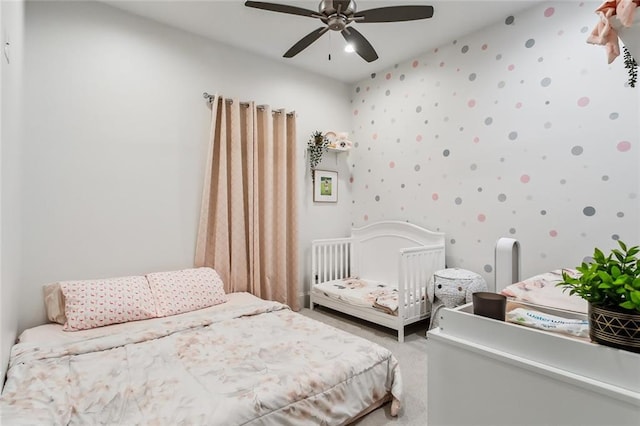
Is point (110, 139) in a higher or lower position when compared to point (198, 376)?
higher

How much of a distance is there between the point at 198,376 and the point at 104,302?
3.84 ft

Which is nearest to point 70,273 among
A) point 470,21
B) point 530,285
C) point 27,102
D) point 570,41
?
point 27,102

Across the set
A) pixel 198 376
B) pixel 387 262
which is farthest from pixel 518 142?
pixel 198 376

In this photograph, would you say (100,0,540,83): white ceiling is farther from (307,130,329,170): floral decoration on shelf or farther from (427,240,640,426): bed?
(427,240,640,426): bed

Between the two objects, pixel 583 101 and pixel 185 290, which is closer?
pixel 583 101

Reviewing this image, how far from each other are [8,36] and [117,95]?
1.21m

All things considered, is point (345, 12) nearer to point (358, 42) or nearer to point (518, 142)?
point (358, 42)

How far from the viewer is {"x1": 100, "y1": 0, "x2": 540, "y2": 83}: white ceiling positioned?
2.60m

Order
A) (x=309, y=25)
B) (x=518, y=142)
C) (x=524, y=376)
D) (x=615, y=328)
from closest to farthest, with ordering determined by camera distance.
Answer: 1. (x=615, y=328)
2. (x=524, y=376)
3. (x=518, y=142)
4. (x=309, y=25)

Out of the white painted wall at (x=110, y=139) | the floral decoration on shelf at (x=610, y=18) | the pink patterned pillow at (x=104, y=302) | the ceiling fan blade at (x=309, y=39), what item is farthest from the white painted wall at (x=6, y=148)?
the floral decoration on shelf at (x=610, y=18)

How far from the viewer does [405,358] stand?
2516 millimetres

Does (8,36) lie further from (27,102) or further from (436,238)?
(436,238)

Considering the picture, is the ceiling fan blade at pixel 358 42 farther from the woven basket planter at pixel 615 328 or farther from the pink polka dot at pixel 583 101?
the woven basket planter at pixel 615 328

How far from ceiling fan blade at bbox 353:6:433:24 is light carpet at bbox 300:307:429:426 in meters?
2.40
